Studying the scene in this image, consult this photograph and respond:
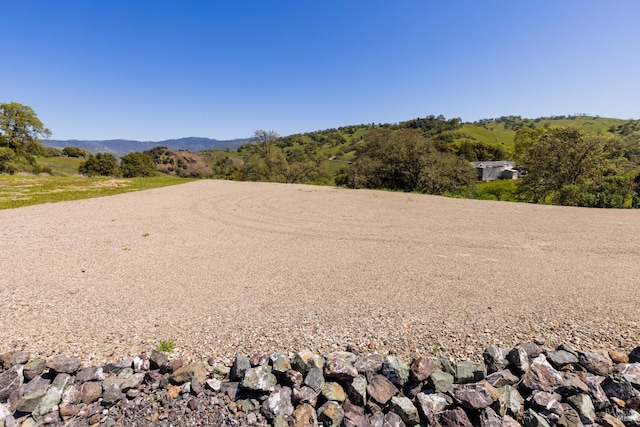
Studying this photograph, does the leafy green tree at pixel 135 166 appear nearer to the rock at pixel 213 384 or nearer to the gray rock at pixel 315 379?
the rock at pixel 213 384

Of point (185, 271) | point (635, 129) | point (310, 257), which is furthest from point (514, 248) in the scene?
point (635, 129)

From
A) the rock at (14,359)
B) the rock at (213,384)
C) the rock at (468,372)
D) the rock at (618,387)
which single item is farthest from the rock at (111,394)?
the rock at (618,387)

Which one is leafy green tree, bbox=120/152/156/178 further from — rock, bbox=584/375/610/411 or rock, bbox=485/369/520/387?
rock, bbox=584/375/610/411

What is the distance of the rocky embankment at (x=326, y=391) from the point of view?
2.46 meters

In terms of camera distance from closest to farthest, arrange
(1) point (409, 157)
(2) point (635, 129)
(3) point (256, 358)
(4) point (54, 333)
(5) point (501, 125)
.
Result: 1. (3) point (256, 358)
2. (4) point (54, 333)
3. (1) point (409, 157)
4. (2) point (635, 129)
5. (5) point (501, 125)

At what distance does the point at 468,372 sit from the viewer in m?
2.79

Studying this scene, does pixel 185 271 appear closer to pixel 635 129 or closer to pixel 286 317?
pixel 286 317

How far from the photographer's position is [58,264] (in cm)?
566

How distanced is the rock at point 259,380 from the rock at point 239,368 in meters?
0.11

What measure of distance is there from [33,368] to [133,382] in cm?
102

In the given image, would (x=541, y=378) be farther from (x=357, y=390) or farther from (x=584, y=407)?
(x=357, y=390)

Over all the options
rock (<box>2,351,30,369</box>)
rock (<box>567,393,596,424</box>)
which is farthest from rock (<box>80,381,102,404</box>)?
rock (<box>567,393,596,424</box>)

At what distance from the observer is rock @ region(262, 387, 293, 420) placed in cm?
251

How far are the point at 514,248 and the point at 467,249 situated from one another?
119 centimetres
